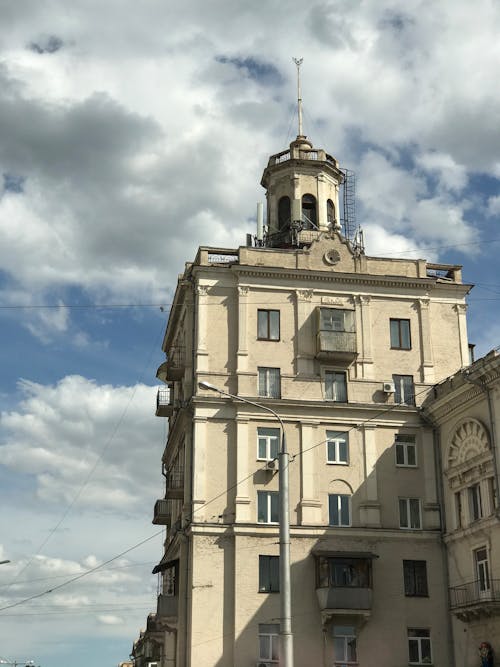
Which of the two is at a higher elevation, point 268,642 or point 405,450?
point 405,450

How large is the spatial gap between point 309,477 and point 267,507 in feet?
8.51

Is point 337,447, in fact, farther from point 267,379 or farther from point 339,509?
point 267,379

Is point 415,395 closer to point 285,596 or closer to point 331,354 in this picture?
point 331,354

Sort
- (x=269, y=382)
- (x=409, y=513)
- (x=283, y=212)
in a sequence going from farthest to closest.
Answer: (x=283, y=212), (x=269, y=382), (x=409, y=513)

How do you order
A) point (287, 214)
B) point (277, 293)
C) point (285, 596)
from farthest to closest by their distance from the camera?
point (287, 214)
point (277, 293)
point (285, 596)

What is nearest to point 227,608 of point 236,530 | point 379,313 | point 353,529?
point 236,530

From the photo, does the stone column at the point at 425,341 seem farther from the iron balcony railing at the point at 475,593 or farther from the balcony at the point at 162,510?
the balcony at the point at 162,510

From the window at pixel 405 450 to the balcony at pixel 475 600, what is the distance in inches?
257

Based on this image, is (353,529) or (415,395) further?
(415,395)

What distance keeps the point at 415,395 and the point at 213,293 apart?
11805mm

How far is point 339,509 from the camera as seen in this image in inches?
1829

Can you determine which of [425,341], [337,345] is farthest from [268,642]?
[425,341]

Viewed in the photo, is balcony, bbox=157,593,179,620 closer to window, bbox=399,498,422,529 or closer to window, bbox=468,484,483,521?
window, bbox=399,498,422,529

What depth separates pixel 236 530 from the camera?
44.7 metres
